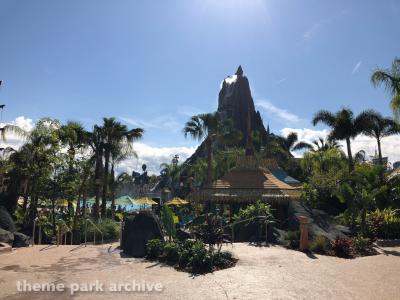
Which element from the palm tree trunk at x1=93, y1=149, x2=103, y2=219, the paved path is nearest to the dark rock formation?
the palm tree trunk at x1=93, y1=149, x2=103, y2=219

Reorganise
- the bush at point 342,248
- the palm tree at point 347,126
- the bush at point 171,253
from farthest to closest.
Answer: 1. the palm tree at point 347,126
2. the bush at point 342,248
3. the bush at point 171,253

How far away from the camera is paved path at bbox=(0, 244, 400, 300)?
7.41m

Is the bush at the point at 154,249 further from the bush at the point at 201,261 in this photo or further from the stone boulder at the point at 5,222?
the stone boulder at the point at 5,222

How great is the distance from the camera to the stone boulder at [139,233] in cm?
1225

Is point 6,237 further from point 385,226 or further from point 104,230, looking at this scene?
point 385,226

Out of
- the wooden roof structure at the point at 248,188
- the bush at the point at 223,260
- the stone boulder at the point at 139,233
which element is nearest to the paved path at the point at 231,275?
the bush at the point at 223,260

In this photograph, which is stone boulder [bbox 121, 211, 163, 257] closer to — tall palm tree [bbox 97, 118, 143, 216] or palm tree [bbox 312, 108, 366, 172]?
tall palm tree [bbox 97, 118, 143, 216]

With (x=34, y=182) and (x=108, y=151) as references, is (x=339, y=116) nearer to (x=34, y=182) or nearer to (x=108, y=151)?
(x=108, y=151)

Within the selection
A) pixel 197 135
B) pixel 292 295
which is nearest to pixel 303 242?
pixel 292 295

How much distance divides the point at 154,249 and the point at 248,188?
9912 mm

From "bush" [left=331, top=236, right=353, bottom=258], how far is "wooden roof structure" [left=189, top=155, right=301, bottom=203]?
6.71 m

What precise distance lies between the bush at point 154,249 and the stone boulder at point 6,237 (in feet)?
16.6

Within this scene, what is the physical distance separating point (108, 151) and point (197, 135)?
8808 mm

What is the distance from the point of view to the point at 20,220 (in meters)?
20.6
